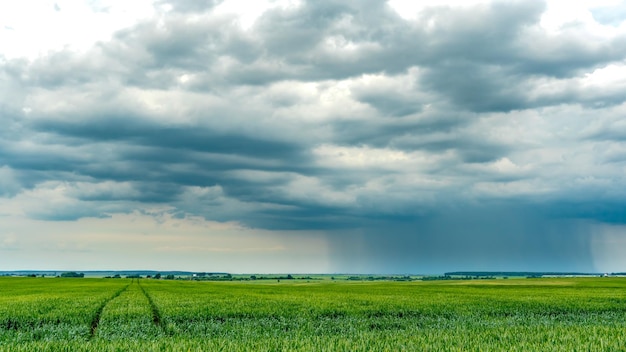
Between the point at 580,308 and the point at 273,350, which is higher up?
the point at 273,350

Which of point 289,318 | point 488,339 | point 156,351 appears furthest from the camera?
point 289,318

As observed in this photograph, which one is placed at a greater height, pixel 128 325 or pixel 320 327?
pixel 128 325

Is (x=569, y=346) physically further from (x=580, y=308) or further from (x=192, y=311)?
(x=580, y=308)

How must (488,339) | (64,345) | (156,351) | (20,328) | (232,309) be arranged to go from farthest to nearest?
(232,309), (20,328), (488,339), (64,345), (156,351)

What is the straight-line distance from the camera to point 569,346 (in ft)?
50.0

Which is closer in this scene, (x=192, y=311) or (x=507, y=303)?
(x=192, y=311)

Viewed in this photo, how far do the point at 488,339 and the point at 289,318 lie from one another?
15559 millimetres

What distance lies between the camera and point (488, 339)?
17.4m

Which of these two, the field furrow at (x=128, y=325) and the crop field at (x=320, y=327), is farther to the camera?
the field furrow at (x=128, y=325)

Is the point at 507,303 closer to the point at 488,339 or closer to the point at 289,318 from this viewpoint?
the point at 289,318

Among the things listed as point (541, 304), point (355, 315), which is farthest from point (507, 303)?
point (355, 315)

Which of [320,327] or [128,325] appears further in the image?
[320,327]

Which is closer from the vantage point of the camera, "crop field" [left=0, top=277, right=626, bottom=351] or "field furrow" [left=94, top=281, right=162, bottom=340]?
"crop field" [left=0, top=277, right=626, bottom=351]

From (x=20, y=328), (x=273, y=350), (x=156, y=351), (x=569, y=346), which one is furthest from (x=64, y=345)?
(x=569, y=346)
